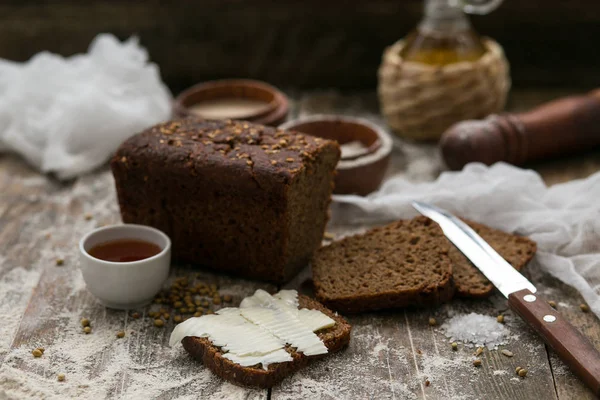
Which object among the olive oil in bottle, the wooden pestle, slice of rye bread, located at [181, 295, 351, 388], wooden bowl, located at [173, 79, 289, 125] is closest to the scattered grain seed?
slice of rye bread, located at [181, 295, 351, 388]

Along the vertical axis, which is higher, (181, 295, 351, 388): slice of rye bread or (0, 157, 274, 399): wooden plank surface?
(181, 295, 351, 388): slice of rye bread

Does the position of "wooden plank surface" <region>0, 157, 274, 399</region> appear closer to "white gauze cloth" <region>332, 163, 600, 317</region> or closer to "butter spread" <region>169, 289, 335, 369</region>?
"butter spread" <region>169, 289, 335, 369</region>

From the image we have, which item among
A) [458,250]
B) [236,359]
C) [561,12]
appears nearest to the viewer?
[236,359]

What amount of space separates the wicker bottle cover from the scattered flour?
1500 mm

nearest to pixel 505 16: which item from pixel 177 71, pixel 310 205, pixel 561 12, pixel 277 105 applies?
pixel 561 12

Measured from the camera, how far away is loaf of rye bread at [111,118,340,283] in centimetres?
253

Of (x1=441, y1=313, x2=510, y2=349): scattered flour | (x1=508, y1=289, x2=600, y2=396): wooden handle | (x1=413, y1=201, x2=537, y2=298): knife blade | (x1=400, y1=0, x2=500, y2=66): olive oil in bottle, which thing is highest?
(x1=400, y1=0, x2=500, y2=66): olive oil in bottle

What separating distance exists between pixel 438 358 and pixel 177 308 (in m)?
0.87

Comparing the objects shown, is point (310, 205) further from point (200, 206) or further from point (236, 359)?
point (236, 359)

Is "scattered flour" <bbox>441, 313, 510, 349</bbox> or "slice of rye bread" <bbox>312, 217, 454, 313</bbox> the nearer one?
"scattered flour" <bbox>441, 313, 510, 349</bbox>

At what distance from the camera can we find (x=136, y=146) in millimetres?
2686

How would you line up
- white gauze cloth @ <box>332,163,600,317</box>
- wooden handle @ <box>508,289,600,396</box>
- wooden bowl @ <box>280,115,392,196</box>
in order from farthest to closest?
wooden bowl @ <box>280,115,392,196</box>
white gauze cloth @ <box>332,163,600,317</box>
wooden handle @ <box>508,289,600,396</box>

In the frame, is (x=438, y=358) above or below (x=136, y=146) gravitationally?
below

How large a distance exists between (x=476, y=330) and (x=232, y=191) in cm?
91
